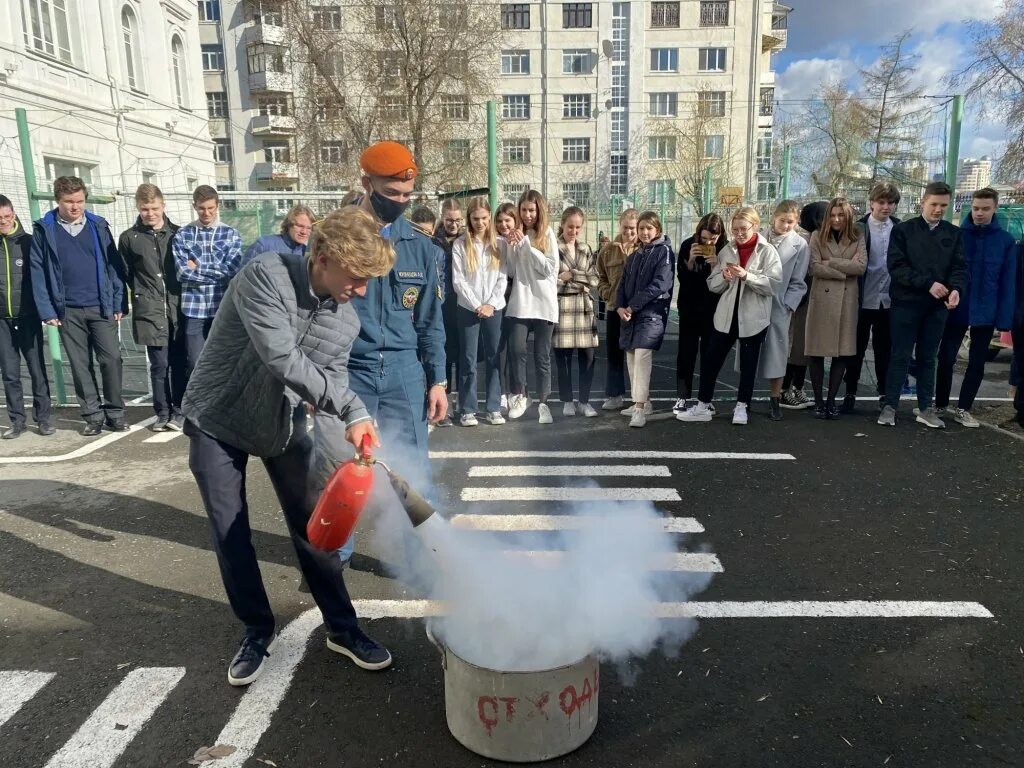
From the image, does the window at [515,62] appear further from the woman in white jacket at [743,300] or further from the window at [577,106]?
the woman in white jacket at [743,300]

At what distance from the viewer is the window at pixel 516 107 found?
162ft

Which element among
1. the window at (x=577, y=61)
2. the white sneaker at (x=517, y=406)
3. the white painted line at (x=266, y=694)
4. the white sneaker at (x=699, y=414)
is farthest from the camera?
the window at (x=577, y=61)

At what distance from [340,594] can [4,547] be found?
2865 mm

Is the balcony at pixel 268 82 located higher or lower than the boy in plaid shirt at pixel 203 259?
higher

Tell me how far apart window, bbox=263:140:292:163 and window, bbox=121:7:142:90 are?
76.7 feet

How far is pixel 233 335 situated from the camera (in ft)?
9.34

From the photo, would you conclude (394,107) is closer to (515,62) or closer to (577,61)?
(515,62)

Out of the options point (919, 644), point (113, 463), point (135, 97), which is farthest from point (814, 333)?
point (135, 97)

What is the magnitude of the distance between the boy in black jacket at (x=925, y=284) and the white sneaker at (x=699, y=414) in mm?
1724

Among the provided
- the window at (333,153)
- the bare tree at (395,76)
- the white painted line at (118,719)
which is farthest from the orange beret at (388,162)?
the window at (333,153)

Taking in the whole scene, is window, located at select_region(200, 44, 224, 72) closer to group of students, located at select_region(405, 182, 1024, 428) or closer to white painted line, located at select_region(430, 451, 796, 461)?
group of students, located at select_region(405, 182, 1024, 428)

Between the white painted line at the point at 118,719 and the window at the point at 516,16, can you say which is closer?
the white painted line at the point at 118,719

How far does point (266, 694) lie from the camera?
3.04 metres

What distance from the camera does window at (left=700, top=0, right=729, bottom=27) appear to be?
161ft
